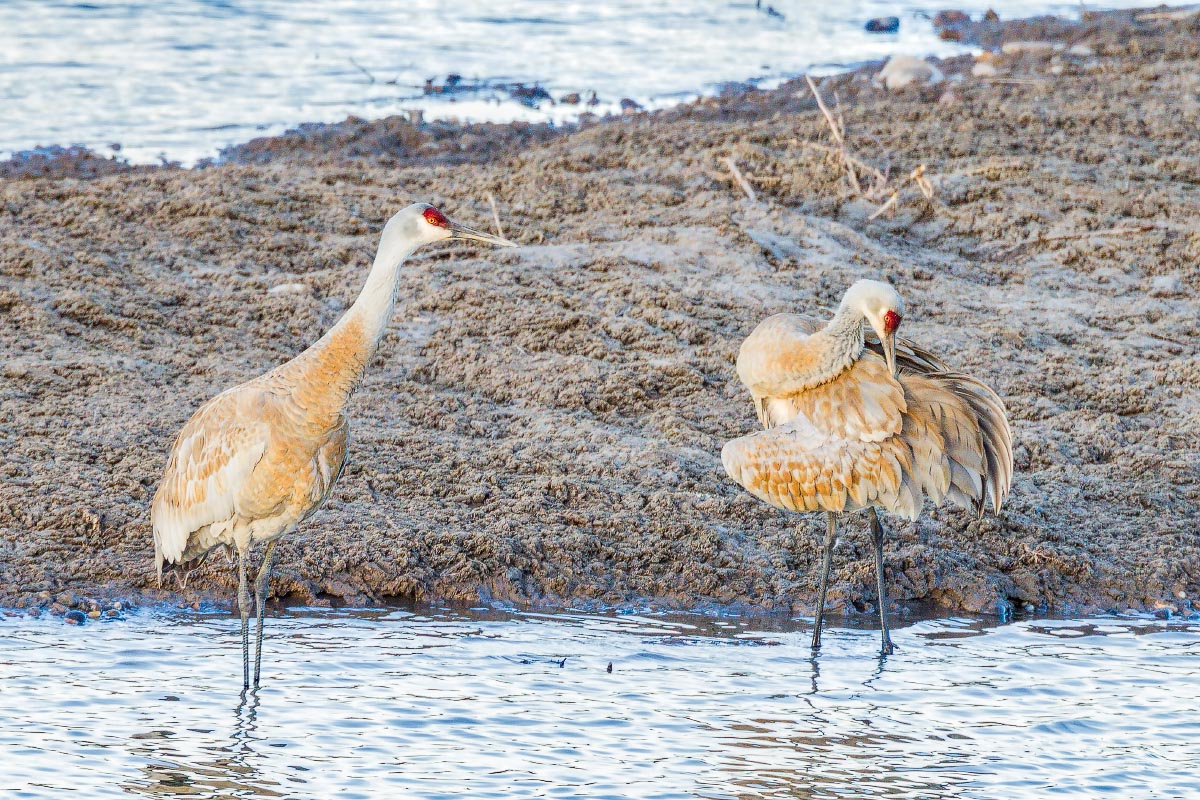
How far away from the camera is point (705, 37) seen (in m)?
22.3

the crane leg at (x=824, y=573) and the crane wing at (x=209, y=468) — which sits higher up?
the crane wing at (x=209, y=468)

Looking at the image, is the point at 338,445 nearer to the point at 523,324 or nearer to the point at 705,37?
the point at 523,324

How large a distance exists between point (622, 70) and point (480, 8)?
5.25 meters

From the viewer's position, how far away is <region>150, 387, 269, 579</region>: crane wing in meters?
6.01

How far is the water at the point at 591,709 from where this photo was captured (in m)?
5.36

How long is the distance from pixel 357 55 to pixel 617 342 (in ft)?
39.3

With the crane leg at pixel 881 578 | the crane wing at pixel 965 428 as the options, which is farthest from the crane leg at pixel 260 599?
→ the crane wing at pixel 965 428

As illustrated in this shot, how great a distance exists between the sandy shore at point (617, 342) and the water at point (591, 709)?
1.33 ft

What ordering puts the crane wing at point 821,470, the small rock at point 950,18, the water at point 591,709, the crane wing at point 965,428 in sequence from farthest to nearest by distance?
the small rock at point 950,18 → the crane wing at point 965,428 → the crane wing at point 821,470 → the water at point 591,709

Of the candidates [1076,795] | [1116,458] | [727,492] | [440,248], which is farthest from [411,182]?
[1076,795]

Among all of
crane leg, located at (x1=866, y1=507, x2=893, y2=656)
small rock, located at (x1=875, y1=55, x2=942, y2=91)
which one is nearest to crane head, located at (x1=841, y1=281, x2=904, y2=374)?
crane leg, located at (x1=866, y1=507, x2=893, y2=656)

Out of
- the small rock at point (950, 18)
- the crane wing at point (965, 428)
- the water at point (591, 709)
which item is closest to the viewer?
the water at point (591, 709)

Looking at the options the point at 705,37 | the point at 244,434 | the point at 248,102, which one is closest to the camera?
the point at 244,434

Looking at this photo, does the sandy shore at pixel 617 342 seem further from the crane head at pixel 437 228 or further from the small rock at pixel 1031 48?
the small rock at pixel 1031 48
